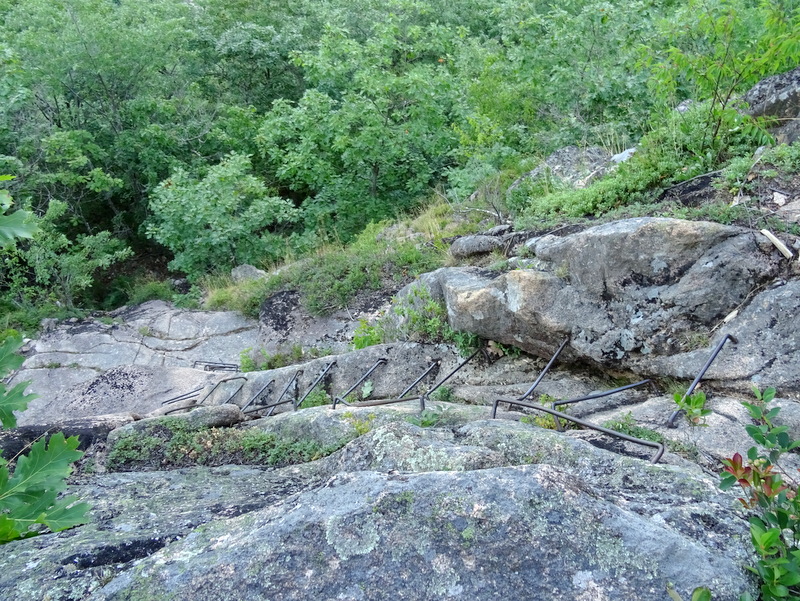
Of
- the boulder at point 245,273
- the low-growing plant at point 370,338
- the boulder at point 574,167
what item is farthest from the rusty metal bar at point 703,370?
the boulder at point 245,273

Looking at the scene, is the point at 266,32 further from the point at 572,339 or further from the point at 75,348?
the point at 572,339

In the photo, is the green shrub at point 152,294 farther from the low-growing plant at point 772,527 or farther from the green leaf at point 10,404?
the low-growing plant at point 772,527

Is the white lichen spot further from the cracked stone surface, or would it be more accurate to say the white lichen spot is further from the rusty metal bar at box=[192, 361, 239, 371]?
the rusty metal bar at box=[192, 361, 239, 371]

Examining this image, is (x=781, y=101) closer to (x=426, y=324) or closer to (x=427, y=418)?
(x=426, y=324)

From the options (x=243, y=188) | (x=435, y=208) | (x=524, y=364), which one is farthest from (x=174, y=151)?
(x=524, y=364)

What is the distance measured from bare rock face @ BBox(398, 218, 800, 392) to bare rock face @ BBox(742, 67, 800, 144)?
7.86 ft

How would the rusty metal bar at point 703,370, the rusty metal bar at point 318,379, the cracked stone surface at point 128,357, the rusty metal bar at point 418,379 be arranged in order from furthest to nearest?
the cracked stone surface at point 128,357 → the rusty metal bar at point 318,379 → the rusty metal bar at point 418,379 → the rusty metal bar at point 703,370

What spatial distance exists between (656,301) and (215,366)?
24.3 ft

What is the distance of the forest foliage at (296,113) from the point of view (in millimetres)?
9609

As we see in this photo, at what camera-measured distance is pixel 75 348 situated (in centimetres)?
1129

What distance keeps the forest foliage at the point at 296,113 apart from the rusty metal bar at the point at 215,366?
326cm

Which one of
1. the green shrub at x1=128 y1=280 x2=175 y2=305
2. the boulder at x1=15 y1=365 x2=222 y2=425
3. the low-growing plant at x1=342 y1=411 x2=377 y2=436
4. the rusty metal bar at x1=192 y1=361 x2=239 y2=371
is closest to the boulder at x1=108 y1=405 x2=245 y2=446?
the low-growing plant at x1=342 y1=411 x2=377 y2=436

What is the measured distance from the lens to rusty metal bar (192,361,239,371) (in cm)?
972

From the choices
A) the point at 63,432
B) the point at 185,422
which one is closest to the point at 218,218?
the point at 185,422
